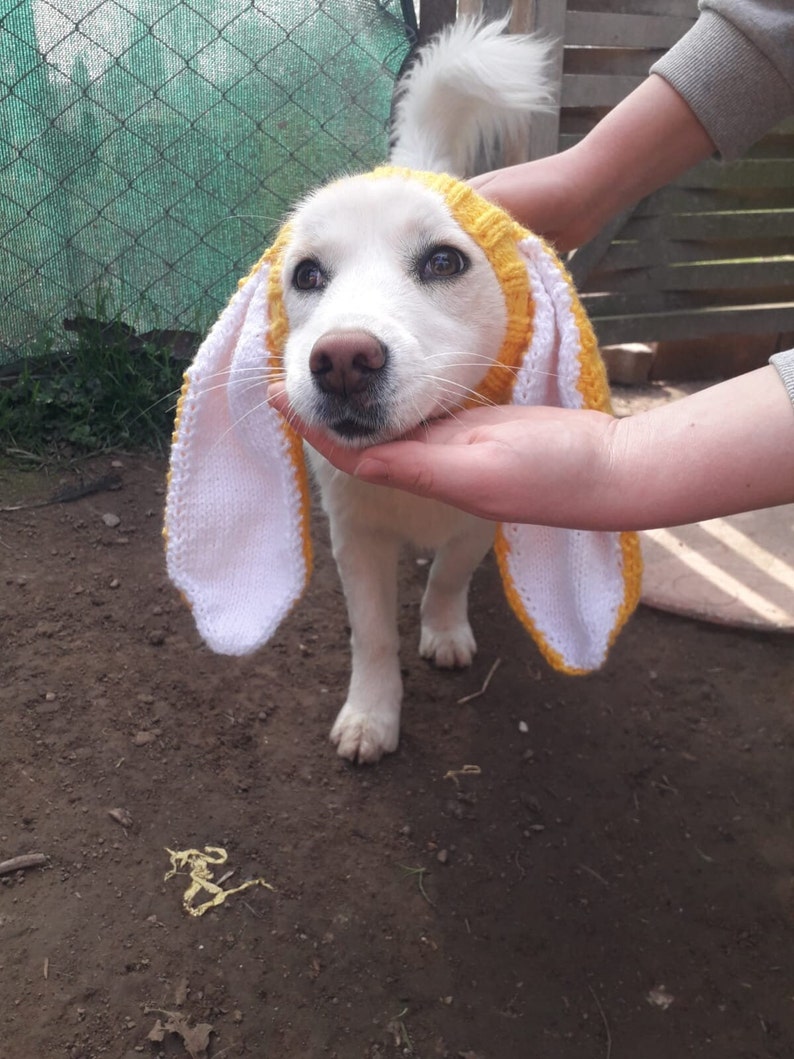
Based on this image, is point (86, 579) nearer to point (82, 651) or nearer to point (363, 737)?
point (82, 651)

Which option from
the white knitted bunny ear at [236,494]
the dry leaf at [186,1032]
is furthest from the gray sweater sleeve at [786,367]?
the dry leaf at [186,1032]

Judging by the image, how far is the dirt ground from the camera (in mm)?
1718

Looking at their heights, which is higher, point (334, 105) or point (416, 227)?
point (416, 227)

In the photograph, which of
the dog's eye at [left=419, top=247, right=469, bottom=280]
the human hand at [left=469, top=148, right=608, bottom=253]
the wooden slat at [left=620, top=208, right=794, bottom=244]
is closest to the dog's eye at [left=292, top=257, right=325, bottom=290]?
the dog's eye at [left=419, top=247, right=469, bottom=280]

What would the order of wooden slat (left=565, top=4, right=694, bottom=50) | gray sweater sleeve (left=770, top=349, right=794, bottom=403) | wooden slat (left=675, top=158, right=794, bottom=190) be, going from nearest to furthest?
gray sweater sleeve (left=770, top=349, right=794, bottom=403) < wooden slat (left=565, top=4, right=694, bottom=50) < wooden slat (left=675, top=158, right=794, bottom=190)

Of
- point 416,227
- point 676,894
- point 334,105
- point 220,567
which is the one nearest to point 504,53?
point 416,227

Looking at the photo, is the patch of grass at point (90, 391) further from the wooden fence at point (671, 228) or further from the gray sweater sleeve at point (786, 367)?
the gray sweater sleeve at point (786, 367)

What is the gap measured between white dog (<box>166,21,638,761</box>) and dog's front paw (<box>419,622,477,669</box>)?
384 mm

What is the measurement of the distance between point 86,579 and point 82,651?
0.38 metres

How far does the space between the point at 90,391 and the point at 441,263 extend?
2339mm

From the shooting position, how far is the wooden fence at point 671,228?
12.4 feet

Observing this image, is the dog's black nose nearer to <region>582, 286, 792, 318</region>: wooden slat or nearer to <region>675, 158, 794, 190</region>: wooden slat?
<region>582, 286, 792, 318</region>: wooden slat

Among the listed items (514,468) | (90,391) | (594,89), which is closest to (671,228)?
(594,89)

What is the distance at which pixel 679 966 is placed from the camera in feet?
6.16
